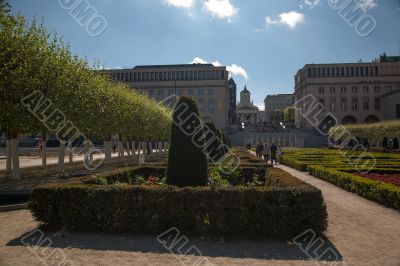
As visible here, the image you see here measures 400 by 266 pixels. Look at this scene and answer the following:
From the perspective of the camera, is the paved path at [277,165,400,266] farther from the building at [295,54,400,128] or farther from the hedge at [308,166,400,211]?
the building at [295,54,400,128]

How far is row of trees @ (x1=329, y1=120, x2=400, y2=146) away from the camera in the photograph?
5175cm

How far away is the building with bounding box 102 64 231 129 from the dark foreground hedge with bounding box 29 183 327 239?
10215cm

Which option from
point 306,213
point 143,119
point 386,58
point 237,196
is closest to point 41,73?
point 237,196

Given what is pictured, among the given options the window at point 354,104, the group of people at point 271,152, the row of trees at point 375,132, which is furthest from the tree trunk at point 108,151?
the window at point 354,104

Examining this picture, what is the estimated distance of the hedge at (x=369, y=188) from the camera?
1280 cm

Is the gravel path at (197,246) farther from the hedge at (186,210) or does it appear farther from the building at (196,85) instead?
the building at (196,85)

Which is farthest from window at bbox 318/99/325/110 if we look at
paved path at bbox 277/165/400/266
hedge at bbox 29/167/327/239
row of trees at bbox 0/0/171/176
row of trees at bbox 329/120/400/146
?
hedge at bbox 29/167/327/239

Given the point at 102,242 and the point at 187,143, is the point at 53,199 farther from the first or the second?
the point at 187,143

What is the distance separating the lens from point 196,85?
113500 millimetres

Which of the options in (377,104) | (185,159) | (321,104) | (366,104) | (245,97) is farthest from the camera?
(245,97)

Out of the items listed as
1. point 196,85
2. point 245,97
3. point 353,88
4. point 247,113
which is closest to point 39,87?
point 196,85

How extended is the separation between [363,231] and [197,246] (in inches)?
184

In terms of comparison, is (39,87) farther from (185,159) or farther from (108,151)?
(108,151)

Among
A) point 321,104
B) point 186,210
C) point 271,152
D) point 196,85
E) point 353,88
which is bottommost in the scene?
point 186,210
